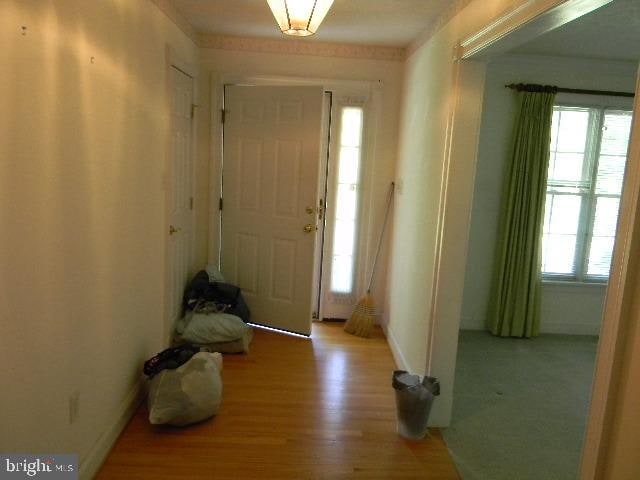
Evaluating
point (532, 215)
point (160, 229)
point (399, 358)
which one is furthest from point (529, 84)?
point (160, 229)

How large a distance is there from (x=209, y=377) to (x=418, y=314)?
133 cm

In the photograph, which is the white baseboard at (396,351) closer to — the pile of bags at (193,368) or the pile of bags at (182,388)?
the pile of bags at (193,368)

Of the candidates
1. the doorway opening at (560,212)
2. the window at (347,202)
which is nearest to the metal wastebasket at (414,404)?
the doorway opening at (560,212)

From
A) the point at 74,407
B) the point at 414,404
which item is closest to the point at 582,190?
the point at 414,404

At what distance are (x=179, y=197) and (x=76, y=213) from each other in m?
1.70

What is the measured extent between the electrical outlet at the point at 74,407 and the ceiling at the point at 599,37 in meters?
3.16

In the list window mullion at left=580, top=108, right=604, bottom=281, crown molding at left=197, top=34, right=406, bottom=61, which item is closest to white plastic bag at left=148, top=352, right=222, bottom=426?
crown molding at left=197, top=34, right=406, bottom=61

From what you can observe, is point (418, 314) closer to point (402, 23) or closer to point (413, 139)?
point (413, 139)

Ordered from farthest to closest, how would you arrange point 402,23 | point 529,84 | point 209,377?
point 529,84, point 402,23, point 209,377

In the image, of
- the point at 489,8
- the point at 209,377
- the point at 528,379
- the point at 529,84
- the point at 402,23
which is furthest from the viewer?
the point at 529,84

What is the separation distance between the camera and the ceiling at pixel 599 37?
2.84 metres

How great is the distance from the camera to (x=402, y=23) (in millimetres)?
3295

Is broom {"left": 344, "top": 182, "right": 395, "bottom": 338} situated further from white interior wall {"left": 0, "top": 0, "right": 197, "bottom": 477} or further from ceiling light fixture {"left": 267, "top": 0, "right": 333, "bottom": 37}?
ceiling light fixture {"left": 267, "top": 0, "right": 333, "bottom": 37}

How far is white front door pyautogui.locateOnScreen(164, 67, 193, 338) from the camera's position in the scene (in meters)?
3.25
